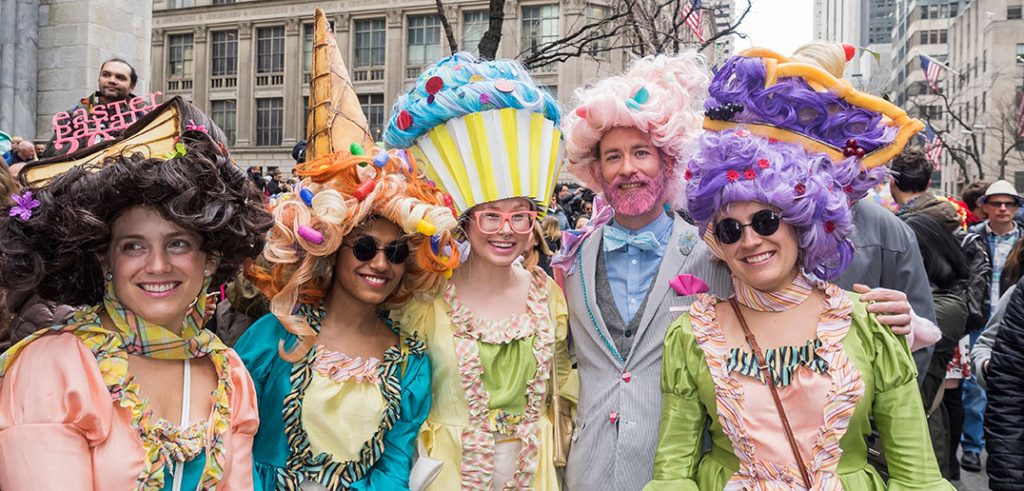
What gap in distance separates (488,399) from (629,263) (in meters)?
0.78

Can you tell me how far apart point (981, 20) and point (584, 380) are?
192 feet

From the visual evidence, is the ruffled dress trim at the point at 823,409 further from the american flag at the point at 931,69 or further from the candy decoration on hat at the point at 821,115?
the american flag at the point at 931,69

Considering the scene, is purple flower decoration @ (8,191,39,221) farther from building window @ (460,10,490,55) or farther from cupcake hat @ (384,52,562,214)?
building window @ (460,10,490,55)

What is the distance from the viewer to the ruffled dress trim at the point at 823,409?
226cm

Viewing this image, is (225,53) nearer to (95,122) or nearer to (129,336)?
(95,122)

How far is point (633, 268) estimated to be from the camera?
3025 millimetres

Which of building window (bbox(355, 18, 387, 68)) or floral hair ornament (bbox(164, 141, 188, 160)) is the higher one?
building window (bbox(355, 18, 387, 68))

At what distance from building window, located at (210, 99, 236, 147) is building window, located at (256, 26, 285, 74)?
7.76ft

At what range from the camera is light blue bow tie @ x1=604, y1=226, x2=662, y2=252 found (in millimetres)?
2996

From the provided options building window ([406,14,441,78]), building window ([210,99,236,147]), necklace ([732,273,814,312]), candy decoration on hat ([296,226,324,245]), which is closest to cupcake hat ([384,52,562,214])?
candy decoration on hat ([296,226,324,245])

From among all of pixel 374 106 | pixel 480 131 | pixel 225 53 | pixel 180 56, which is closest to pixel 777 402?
pixel 480 131

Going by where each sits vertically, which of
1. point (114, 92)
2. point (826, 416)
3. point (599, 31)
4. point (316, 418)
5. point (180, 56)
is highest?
point (180, 56)

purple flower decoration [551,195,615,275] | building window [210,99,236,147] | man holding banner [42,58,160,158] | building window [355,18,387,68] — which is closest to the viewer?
man holding banner [42,58,160,158]

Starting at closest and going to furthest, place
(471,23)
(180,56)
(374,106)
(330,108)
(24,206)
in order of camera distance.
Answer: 1. (24,206)
2. (330,108)
3. (471,23)
4. (374,106)
5. (180,56)
